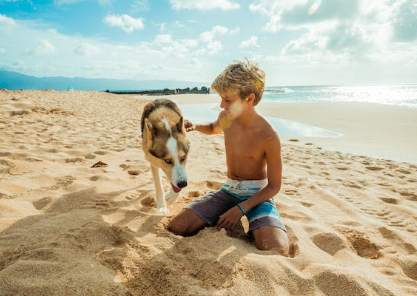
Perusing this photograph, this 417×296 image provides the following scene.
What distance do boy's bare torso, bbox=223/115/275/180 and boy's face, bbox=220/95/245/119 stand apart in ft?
0.53

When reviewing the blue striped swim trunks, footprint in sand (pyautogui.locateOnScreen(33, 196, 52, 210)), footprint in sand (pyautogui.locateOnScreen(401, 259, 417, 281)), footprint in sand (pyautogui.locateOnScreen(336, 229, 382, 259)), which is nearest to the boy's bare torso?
the blue striped swim trunks

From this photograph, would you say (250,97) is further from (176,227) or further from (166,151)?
(176,227)

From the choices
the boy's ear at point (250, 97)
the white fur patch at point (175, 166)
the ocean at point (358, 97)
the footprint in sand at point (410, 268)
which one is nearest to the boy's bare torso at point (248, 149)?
the boy's ear at point (250, 97)

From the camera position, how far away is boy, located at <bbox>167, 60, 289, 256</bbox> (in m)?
2.71

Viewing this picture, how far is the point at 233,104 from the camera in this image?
10.0 ft

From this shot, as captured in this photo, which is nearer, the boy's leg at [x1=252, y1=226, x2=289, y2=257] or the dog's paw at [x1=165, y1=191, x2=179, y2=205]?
the boy's leg at [x1=252, y1=226, x2=289, y2=257]

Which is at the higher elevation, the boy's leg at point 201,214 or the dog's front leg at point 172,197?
the boy's leg at point 201,214

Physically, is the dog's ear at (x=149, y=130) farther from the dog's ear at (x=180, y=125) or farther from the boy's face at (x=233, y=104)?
the boy's face at (x=233, y=104)

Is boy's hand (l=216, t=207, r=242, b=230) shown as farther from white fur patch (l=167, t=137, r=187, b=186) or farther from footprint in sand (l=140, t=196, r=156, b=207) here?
footprint in sand (l=140, t=196, r=156, b=207)

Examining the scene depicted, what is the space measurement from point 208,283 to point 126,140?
5930 millimetres

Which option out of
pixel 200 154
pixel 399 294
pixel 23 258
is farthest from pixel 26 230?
pixel 200 154

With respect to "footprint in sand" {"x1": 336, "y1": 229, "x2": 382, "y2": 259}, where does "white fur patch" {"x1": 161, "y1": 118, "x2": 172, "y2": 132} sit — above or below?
above

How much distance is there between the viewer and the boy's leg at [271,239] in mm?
2402

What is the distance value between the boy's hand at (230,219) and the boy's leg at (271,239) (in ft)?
0.67
